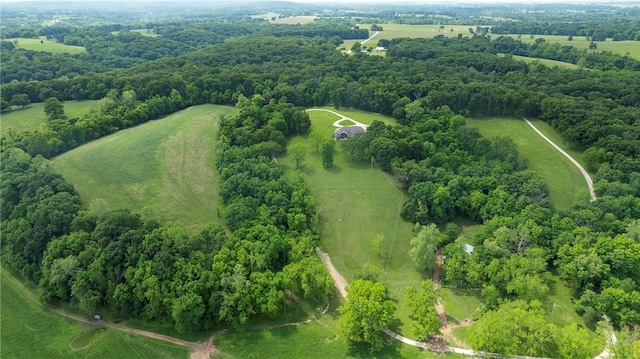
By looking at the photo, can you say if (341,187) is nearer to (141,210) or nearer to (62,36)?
(141,210)

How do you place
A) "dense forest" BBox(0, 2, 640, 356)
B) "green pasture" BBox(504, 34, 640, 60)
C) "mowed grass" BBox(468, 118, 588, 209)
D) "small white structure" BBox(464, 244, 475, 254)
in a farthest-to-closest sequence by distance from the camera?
"green pasture" BBox(504, 34, 640, 60) → "mowed grass" BBox(468, 118, 588, 209) → "small white structure" BBox(464, 244, 475, 254) → "dense forest" BBox(0, 2, 640, 356)

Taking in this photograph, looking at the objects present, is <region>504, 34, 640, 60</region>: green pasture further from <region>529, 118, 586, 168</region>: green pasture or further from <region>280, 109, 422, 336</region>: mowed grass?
<region>280, 109, 422, 336</region>: mowed grass

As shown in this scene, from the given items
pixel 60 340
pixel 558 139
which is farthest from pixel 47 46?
pixel 558 139

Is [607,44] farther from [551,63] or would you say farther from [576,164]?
[576,164]

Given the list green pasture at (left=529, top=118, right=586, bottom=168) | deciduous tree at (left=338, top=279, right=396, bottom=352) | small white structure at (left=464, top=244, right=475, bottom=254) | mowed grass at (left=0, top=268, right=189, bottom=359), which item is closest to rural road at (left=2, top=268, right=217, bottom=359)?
mowed grass at (left=0, top=268, right=189, bottom=359)

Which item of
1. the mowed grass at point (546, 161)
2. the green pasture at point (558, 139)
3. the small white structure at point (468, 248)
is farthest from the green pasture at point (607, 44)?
the small white structure at point (468, 248)

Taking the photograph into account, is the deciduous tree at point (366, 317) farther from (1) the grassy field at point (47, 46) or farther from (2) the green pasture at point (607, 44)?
(1) the grassy field at point (47, 46)
